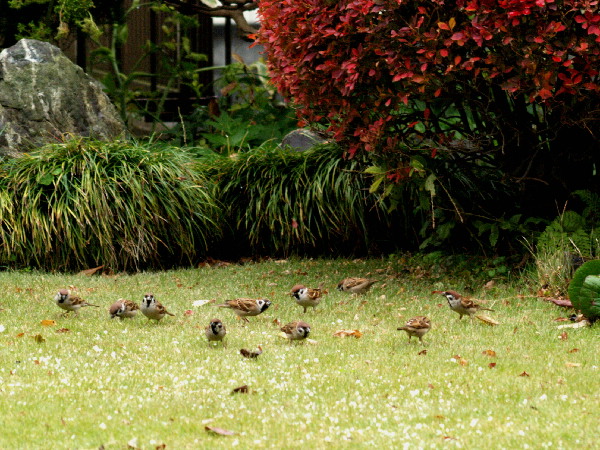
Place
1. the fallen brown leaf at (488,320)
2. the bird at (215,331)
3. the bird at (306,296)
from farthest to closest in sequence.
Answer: the bird at (306,296) < the fallen brown leaf at (488,320) < the bird at (215,331)

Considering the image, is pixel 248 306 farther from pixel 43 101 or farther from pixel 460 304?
pixel 43 101

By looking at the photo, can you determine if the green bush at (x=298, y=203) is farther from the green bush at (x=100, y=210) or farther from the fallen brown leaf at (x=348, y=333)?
the fallen brown leaf at (x=348, y=333)

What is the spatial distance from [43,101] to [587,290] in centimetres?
816

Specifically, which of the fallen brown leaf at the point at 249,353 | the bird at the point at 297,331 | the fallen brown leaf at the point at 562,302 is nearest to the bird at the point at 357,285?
the fallen brown leaf at the point at 562,302

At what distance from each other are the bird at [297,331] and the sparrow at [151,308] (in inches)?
47.8

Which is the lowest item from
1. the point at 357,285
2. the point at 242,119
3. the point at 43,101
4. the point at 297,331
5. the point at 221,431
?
the point at 357,285

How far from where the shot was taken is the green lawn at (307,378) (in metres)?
4.45

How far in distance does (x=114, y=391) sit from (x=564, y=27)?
15.9ft

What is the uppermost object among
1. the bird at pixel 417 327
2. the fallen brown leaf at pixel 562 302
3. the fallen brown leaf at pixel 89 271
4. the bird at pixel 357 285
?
the bird at pixel 417 327

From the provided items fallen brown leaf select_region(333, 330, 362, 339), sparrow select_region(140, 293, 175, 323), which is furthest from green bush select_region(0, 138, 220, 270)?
fallen brown leaf select_region(333, 330, 362, 339)

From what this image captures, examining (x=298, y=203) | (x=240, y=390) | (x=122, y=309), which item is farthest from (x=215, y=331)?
(x=298, y=203)

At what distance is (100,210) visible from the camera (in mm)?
10328

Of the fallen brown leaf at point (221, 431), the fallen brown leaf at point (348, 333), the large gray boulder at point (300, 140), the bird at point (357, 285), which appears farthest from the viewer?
the large gray boulder at point (300, 140)

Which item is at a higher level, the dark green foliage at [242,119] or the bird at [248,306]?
the dark green foliage at [242,119]
